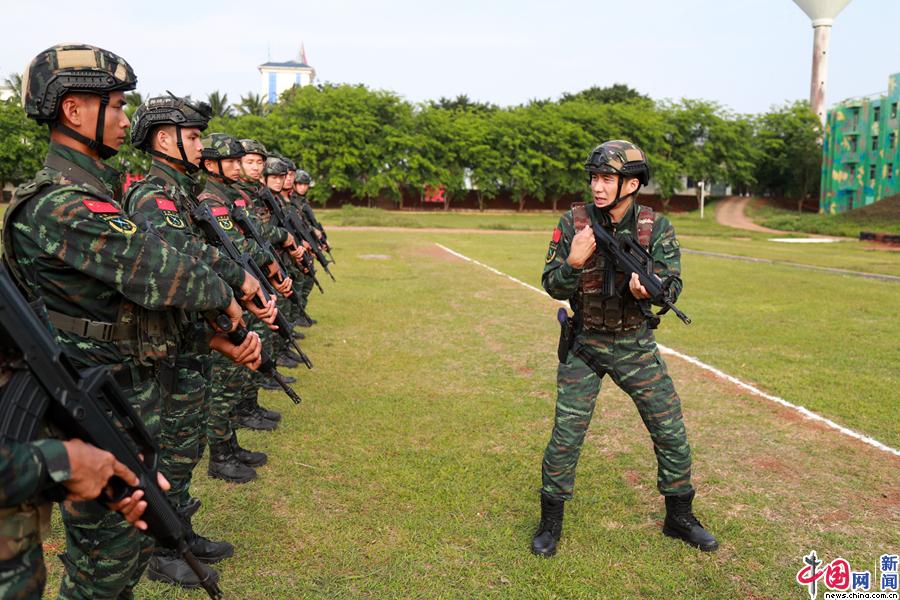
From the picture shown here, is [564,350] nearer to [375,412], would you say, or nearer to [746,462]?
[746,462]

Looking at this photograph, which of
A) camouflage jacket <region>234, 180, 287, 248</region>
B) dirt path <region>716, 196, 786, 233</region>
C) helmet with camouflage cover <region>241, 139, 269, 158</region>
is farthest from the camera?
dirt path <region>716, 196, 786, 233</region>

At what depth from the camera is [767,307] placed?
1201 cm

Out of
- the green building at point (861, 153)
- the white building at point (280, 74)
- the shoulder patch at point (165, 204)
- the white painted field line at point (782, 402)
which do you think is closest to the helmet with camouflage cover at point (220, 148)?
the shoulder patch at point (165, 204)

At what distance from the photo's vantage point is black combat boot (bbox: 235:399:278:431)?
19.1ft

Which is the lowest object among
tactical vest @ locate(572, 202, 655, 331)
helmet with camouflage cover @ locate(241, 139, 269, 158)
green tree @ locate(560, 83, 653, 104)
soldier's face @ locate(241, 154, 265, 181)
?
tactical vest @ locate(572, 202, 655, 331)

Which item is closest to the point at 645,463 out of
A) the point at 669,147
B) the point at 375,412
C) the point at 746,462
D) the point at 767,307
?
the point at 746,462

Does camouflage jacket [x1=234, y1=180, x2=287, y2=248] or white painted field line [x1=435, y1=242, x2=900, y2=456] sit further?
camouflage jacket [x1=234, y1=180, x2=287, y2=248]

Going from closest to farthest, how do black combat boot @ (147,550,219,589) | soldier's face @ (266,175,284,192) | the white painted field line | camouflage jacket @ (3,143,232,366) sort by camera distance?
camouflage jacket @ (3,143,232,366) → black combat boot @ (147,550,219,589) → the white painted field line → soldier's face @ (266,175,284,192)

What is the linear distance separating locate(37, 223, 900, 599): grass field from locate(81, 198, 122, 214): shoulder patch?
2.08 m

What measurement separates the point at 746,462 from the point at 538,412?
1.87 meters

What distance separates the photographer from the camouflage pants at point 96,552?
2623 mm

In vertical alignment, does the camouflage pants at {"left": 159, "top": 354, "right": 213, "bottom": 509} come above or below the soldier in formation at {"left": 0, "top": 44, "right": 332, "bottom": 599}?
below

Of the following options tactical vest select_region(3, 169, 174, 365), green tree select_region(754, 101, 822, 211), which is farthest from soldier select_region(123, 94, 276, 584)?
green tree select_region(754, 101, 822, 211)

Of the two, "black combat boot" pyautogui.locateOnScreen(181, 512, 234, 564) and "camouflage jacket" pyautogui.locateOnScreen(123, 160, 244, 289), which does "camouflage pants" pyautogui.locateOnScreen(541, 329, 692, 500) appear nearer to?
"black combat boot" pyautogui.locateOnScreen(181, 512, 234, 564)
